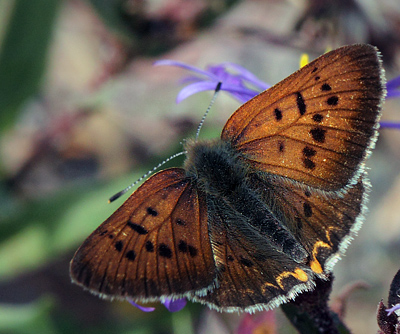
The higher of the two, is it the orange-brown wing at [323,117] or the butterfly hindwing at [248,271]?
the orange-brown wing at [323,117]

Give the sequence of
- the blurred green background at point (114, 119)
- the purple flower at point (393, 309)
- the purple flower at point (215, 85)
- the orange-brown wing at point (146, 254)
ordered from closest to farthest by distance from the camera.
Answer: the purple flower at point (393, 309) → the orange-brown wing at point (146, 254) → the purple flower at point (215, 85) → the blurred green background at point (114, 119)

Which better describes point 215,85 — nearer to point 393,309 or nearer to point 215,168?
point 215,168

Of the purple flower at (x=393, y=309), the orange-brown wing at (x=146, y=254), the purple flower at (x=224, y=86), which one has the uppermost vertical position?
the purple flower at (x=224, y=86)

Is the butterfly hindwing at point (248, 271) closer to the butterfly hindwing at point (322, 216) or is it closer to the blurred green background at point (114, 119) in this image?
the butterfly hindwing at point (322, 216)

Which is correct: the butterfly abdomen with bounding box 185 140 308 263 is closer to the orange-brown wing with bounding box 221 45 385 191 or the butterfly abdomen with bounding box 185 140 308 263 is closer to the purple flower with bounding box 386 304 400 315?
the orange-brown wing with bounding box 221 45 385 191

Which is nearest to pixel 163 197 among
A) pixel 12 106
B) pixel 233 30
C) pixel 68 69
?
pixel 12 106

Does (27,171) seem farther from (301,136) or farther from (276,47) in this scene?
(301,136)

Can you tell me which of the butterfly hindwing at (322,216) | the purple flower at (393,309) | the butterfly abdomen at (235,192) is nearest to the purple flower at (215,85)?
the butterfly abdomen at (235,192)

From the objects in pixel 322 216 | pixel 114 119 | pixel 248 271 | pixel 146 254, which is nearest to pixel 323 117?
pixel 322 216
